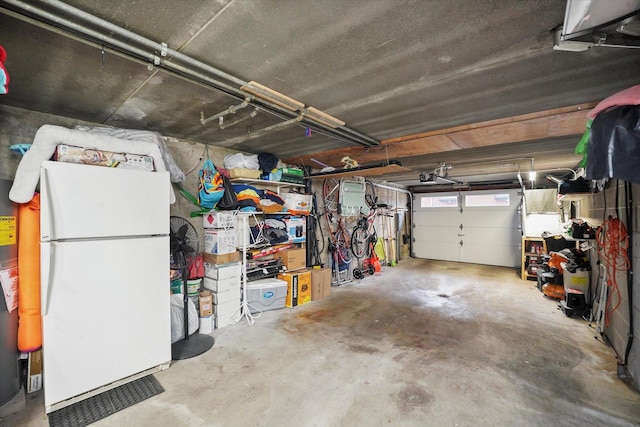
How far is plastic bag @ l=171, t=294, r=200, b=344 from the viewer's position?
297cm

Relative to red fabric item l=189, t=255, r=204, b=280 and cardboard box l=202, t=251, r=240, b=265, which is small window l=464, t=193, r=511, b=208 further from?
red fabric item l=189, t=255, r=204, b=280

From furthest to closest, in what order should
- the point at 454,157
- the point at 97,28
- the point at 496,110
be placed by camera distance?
the point at 454,157
the point at 496,110
the point at 97,28

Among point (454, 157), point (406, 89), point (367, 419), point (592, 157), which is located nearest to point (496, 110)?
point (406, 89)

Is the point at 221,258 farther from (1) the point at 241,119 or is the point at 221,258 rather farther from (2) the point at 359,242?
(2) the point at 359,242

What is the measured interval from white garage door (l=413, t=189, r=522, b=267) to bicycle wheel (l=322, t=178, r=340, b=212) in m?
4.36

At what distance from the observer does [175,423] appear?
1.89 meters

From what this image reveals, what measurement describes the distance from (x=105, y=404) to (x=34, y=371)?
29.9 inches

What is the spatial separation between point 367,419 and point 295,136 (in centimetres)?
293

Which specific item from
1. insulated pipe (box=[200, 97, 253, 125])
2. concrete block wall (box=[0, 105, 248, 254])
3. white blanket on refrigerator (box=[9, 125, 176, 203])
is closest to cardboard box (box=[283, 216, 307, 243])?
concrete block wall (box=[0, 105, 248, 254])

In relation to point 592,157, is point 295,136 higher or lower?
higher

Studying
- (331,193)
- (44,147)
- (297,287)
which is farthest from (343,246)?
(44,147)

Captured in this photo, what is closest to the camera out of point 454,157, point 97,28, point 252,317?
point 97,28

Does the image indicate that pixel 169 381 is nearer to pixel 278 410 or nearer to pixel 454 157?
pixel 278 410

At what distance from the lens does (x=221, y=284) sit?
3.47m
